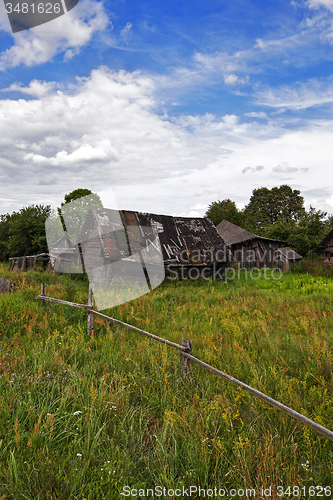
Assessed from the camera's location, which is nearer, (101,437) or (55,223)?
(101,437)

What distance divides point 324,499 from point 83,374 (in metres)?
3.39

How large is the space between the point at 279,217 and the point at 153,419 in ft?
166

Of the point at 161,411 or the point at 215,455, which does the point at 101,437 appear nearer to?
the point at 161,411

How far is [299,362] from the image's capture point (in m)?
4.72

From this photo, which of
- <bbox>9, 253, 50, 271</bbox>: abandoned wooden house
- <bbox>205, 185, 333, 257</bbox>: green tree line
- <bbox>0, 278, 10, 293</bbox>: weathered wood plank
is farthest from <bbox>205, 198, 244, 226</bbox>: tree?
<bbox>0, 278, 10, 293</bbox>: weathered wood plank

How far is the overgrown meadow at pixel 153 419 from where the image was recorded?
93.7 inches

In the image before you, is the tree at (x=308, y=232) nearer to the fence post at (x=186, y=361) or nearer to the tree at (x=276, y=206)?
the tree at (x=276, y=206)

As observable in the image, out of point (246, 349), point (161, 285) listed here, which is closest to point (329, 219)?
point (161, 285)

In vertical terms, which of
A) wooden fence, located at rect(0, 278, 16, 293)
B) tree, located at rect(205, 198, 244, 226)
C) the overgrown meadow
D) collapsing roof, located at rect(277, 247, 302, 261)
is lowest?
the overgrown meadow

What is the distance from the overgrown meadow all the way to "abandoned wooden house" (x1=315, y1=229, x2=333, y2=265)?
49.8 feet

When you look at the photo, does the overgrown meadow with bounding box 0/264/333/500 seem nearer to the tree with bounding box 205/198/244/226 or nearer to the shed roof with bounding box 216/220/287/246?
the shed roof with bounding box 216/220/287/246

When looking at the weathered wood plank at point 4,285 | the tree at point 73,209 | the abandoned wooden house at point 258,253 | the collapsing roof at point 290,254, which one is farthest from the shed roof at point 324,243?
the tree at point 73,209

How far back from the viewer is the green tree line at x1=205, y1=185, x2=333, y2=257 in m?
26.5

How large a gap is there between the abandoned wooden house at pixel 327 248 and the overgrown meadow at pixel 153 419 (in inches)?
598
